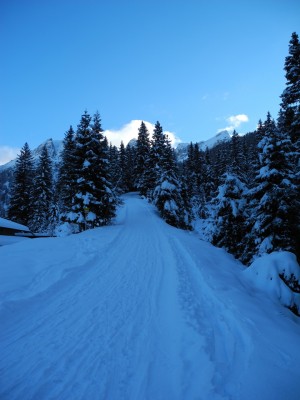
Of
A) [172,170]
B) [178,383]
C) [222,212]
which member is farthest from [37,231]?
[178,383]

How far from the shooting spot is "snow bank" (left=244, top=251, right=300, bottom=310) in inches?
302

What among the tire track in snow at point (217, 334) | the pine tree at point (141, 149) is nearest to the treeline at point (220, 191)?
the tire track in snow at point (217, 334)

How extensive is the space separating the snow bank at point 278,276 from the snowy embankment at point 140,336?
16.2 inches

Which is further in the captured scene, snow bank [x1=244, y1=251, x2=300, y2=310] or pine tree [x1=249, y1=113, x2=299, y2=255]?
pine tree [x1=249, y1=113, x2=299, y2=255]

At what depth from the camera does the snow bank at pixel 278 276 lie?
766cm

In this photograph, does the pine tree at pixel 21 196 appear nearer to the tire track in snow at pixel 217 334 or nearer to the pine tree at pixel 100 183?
the pine tree at pixel 100 183

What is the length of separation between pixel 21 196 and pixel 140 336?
35.6 metres

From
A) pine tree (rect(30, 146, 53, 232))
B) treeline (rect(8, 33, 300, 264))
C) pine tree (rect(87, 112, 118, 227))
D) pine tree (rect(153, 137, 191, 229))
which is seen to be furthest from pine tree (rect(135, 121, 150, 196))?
pine tree (rect(87, 112, 118, 227))

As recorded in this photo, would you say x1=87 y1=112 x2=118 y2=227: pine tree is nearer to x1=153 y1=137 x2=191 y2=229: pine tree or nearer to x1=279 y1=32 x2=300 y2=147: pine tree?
x1=153 y1=137 x2=191 y2=229: pine tree

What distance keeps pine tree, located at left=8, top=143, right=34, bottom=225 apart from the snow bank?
3453 centimetres

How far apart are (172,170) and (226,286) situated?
2268 cm

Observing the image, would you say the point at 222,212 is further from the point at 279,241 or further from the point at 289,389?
the point at 289,389

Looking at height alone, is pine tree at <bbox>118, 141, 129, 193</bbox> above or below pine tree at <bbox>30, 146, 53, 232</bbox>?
above

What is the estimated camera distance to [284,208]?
11461mm
